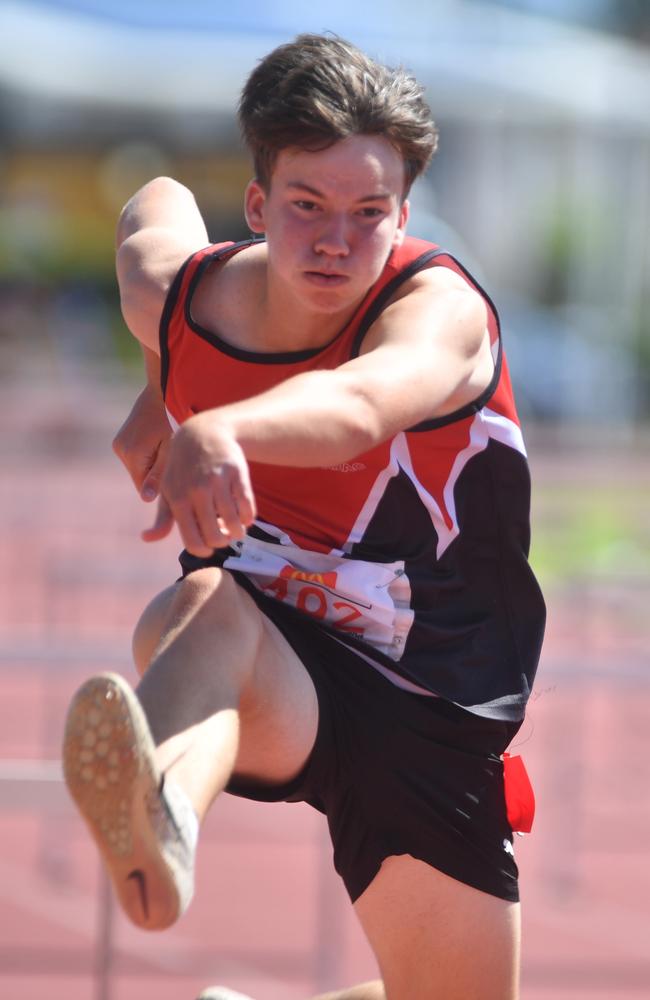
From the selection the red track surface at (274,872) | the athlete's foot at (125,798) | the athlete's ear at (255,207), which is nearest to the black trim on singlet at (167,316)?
the athlete's ear at (255,207)

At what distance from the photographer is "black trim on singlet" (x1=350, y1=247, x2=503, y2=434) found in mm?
2617

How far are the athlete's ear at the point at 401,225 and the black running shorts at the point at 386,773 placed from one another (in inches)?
26.3

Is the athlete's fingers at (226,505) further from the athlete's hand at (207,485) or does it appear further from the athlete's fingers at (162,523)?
the athlete's fingers at (162,523)

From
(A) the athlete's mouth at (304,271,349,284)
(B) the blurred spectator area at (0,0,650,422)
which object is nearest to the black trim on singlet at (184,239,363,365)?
(A) the athlete's mouth at (304,271,349,284)

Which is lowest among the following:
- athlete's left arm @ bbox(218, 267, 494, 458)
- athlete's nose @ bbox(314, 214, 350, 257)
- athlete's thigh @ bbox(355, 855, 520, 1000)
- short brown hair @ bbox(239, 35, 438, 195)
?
athlete's thigh @ bbox(355, 855, 520, 1000)

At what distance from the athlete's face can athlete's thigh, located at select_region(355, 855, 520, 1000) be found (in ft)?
3.44

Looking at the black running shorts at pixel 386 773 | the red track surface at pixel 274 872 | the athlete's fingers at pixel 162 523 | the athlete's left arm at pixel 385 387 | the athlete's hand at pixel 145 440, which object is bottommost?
the red track surface at pixel 274 872

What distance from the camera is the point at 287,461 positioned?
221 cm

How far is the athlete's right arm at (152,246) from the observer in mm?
2830

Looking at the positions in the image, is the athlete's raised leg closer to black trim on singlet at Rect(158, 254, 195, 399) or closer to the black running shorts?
the black running shorts

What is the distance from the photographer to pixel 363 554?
275 cm

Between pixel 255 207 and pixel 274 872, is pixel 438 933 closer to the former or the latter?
pixel 255 207

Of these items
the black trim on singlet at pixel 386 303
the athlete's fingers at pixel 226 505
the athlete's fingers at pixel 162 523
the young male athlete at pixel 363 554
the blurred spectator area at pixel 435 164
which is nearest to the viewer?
the athlete's fingers at pixel 226 505

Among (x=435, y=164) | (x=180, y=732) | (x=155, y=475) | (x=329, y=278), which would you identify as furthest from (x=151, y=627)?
(x=435, y=164)
